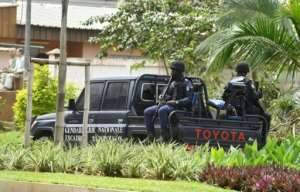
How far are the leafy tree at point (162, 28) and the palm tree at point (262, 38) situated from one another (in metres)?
5.66

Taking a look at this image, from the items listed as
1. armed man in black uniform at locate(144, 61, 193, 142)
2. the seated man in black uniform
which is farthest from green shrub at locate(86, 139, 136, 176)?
the seated man in black uniform

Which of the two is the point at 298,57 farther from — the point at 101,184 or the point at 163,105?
the point at 101,184

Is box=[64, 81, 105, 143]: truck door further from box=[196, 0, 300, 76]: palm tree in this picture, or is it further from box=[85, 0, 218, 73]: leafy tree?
box=[85, 0, 218, 73]: leafy tree

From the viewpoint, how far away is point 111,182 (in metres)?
9.98

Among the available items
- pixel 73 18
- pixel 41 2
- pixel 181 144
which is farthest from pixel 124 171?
pixel 41 2

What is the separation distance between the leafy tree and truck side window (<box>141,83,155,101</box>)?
19.0 ft

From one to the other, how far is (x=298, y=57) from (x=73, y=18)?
19.9 m

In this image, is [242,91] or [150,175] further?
[242,91]

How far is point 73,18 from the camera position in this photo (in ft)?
108

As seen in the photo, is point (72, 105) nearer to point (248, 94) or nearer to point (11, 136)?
point (248, 94)

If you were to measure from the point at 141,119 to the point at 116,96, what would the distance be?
1.03 m

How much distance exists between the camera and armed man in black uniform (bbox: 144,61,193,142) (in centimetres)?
1262

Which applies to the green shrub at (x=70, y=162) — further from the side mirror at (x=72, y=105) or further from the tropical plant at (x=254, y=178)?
the side mirror at (x=72, y=105)

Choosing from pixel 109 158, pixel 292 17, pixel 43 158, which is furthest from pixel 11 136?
pixel 109 158
